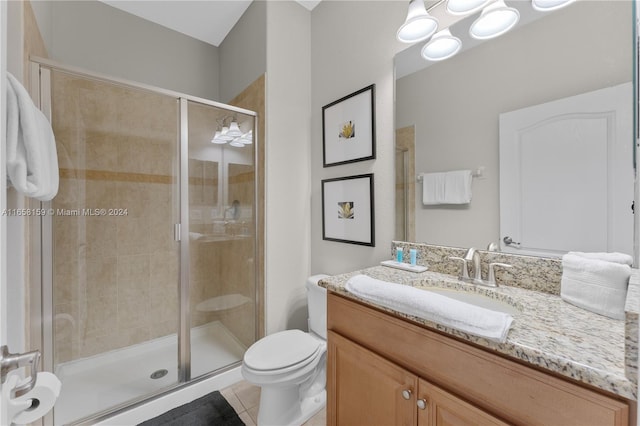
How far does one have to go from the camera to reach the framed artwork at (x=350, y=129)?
1.57 meters

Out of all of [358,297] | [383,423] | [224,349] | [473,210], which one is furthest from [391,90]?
[224,349]

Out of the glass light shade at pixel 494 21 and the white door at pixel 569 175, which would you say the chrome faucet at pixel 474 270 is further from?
the glass light shade at pixel 494 21

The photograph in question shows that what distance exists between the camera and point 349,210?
1727 millimetres

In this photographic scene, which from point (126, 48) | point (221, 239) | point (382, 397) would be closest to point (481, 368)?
point (382, 397)

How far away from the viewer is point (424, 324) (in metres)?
0.76

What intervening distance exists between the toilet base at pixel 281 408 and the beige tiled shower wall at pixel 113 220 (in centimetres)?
96

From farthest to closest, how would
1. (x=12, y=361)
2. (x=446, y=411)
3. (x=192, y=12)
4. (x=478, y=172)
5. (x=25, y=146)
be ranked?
(x=192, y=12)
(x=478, y=172)
(x=25, y=146)
(x=446, y=411)
(x=12, y=361)

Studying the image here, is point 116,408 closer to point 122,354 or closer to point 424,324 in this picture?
point 122,354

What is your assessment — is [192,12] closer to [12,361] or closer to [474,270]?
[12,361]

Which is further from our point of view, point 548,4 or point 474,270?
point 474,270

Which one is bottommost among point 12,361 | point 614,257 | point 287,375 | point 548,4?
point 287,375

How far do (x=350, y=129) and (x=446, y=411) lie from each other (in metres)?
1.46

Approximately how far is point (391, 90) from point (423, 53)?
0.74 ft

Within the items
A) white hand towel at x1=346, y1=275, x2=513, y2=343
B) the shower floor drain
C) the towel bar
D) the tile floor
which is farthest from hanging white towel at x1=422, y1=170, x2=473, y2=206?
the shower floor drain
